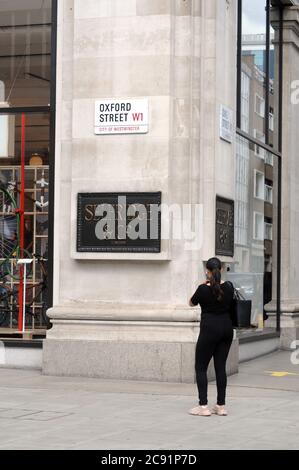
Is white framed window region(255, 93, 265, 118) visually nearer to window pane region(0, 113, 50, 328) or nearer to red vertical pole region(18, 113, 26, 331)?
window pane region(0, 113, 50, 328)

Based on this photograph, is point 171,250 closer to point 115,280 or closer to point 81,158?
point 115,280

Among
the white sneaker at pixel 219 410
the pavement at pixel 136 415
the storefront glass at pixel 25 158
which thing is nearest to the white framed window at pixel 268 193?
the pavement at pixel 136 415

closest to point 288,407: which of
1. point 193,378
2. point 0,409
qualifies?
point 193,378

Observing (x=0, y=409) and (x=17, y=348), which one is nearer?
(x=0, y=409)

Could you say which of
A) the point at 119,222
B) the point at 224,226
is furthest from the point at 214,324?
the point at 224,226

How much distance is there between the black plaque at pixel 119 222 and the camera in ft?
43.6

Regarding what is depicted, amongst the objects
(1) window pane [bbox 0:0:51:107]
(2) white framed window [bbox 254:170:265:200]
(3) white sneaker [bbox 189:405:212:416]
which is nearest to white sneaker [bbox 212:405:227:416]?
(3) white sneaker [bbox 189:405:212:416]

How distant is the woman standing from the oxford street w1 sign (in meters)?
3.60

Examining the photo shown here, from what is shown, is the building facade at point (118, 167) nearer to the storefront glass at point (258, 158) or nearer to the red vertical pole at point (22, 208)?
the red vertical pole at point (22, 208)

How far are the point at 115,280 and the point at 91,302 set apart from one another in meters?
0.46

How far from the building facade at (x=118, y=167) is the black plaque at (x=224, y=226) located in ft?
0.10

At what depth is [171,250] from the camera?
43.6ft

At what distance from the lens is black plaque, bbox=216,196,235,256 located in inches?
544

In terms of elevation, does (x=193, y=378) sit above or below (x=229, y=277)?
below
